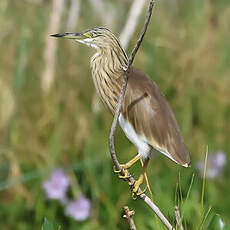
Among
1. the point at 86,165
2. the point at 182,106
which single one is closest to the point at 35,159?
the point at 86,165

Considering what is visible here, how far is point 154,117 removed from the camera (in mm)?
1427

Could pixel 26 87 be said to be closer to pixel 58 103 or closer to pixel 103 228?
pixel 58 103

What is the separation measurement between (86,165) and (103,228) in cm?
34

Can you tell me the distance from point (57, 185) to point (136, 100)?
1.92 meters

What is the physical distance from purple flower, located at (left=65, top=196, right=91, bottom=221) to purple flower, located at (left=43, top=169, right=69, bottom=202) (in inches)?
3.0

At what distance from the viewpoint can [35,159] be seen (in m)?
3.60

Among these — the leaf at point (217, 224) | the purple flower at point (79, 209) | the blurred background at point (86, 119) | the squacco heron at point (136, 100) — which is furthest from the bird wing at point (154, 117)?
the purple flower at point (79, 209)

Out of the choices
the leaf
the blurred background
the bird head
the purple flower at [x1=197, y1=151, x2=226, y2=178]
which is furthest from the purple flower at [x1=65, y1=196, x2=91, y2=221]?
the bird head

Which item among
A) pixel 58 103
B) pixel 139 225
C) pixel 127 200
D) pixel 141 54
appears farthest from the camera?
pixel 141 54

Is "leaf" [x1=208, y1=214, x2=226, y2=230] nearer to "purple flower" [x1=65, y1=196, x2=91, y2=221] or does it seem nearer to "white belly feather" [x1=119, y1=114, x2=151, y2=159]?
"white belly feather" [x1=119, y1=114, x2=151, y2=159]

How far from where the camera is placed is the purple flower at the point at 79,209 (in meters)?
3.29

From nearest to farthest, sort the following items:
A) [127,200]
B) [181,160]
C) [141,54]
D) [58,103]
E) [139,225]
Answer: [181,160] < [139,225] < [127,200] < [58,103] < [141,54]

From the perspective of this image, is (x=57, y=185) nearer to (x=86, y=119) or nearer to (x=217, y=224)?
(x=86, y=119)

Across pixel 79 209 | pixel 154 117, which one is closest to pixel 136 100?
pixel 154 117
